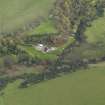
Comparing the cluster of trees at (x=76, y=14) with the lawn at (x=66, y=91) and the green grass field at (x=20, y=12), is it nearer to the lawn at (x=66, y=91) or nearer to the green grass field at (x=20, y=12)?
the green grass field at (x=20, y=12)

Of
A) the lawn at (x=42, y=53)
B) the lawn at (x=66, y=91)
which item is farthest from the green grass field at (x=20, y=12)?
the lawn at (x=66, y=91)

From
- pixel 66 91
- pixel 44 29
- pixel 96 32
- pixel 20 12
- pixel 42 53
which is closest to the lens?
pixel 66 91

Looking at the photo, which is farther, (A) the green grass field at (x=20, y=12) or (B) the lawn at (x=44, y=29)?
(A) the green grass field at (x=20, y=12)

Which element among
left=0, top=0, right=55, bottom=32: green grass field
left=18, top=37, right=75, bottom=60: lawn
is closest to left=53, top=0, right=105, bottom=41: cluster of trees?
left=0, top=0, right=55, bottom=32: green grass field

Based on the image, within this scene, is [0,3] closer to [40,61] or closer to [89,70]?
[40,61]

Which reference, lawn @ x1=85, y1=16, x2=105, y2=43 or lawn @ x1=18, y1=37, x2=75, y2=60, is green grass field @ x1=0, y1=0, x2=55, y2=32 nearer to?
lawn @ x1=18, y1=37, x2=75, y2=60

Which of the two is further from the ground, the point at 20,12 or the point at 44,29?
the point at 20,12

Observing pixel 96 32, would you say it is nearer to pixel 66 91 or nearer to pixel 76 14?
pixel 76 14

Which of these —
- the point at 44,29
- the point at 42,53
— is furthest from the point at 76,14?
the point at 42,53
